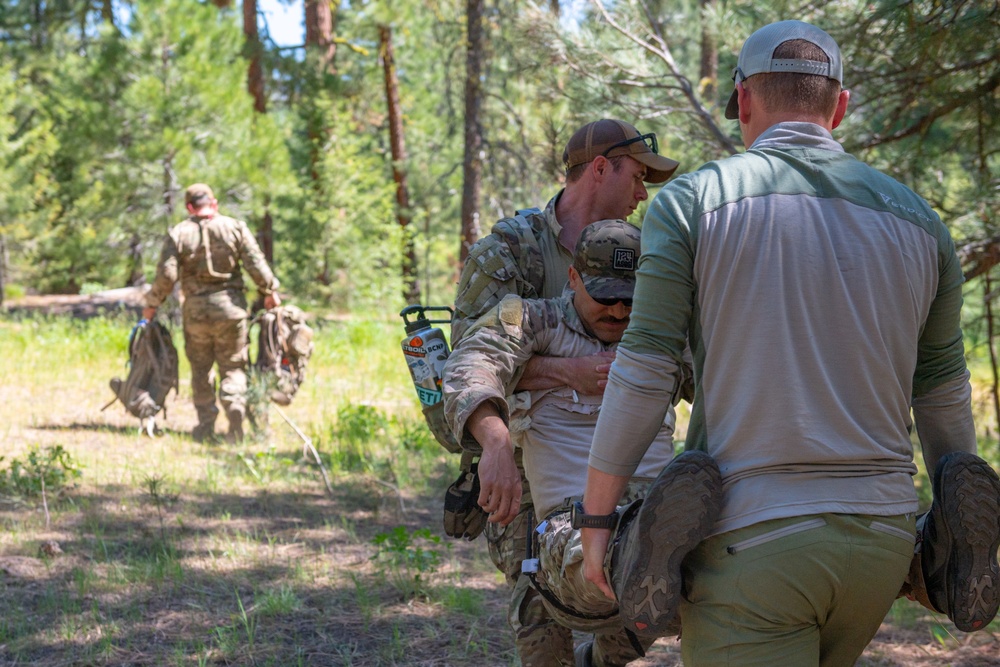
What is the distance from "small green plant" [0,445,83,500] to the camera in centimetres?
641

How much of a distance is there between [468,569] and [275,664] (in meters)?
1.59

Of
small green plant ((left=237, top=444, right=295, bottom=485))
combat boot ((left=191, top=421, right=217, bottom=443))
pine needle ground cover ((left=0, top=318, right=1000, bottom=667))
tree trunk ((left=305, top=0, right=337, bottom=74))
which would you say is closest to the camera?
pine needle ground cover ((left=0, top=318, right=1000, bottom=667))

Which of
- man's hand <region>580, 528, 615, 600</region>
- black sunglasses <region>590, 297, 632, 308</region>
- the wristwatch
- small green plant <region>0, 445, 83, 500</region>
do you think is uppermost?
black sunglasses <region>590, 297, 632, 308</region>

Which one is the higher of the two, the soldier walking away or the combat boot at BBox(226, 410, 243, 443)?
the soldier walking away

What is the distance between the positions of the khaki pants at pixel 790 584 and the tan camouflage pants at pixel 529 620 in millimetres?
1071

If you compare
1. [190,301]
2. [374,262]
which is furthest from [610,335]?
[374,262]

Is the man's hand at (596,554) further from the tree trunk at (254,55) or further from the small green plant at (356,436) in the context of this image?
the tree trunk at (254,55)

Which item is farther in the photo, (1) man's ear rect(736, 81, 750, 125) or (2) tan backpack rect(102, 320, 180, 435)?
(2) tan backpack rect(102, 320, 180, 435)

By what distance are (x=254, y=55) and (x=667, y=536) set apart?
52.7 ft

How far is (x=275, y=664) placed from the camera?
4.02 meters

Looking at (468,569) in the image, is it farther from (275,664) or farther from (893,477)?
(893,477)

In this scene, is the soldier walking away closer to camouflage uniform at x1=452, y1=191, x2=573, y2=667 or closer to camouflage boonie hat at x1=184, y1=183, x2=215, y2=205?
camouflage boonie hat at x1=184, y1=183, x2=215, y2=205

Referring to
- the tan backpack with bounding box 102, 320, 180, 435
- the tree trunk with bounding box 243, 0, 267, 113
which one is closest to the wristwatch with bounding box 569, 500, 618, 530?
the tan backpack with bounding box 102, 320, 180, 435

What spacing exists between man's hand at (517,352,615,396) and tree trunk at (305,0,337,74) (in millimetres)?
15486
